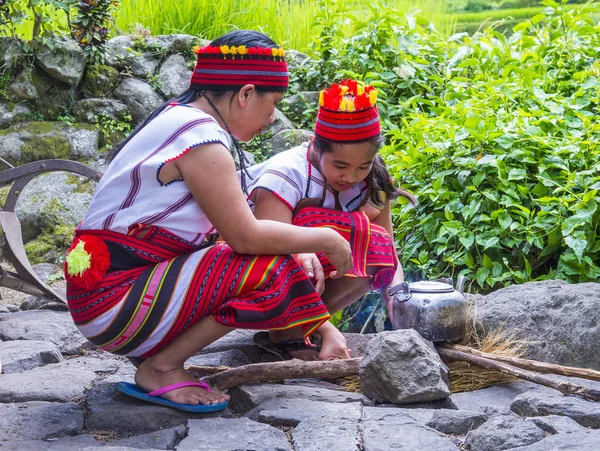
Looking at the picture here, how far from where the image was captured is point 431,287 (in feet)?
9.64

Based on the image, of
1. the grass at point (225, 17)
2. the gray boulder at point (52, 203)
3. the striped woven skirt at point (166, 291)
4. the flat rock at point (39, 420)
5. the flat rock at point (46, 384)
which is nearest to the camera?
the flat rock at point (39, 420)

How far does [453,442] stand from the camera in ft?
7.20

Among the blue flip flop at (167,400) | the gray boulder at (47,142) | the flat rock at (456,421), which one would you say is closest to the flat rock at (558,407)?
the flat rock at (456,421)

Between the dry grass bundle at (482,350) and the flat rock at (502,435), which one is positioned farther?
the dry grass bundle at (482,350)

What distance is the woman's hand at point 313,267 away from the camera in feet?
9.08

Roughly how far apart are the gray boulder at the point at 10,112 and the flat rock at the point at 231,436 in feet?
12.9

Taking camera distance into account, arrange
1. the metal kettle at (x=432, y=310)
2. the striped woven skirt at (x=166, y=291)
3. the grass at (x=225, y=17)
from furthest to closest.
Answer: the grass at (x=225, y=17), the metal kettle at (x=432, y=310), the striped woven skirt at (x=166, y=291)

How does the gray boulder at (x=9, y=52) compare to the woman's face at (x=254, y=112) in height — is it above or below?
above

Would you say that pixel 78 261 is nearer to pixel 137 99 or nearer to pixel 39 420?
pixel 39 420

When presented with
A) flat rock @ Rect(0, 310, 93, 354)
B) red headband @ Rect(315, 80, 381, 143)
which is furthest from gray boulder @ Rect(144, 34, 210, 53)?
red headband @ Rect(315, 80, 381, 143)

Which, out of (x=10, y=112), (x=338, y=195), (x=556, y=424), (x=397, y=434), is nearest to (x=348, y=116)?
(x=338, y=195)

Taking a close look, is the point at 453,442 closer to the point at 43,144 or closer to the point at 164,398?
the point at 164,398

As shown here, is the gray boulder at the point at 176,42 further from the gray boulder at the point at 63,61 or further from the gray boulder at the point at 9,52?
the gray boulder at the point at 9,52

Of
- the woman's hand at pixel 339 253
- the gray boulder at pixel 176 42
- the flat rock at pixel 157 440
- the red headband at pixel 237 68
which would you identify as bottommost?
the flat rock at pixel 157 440
